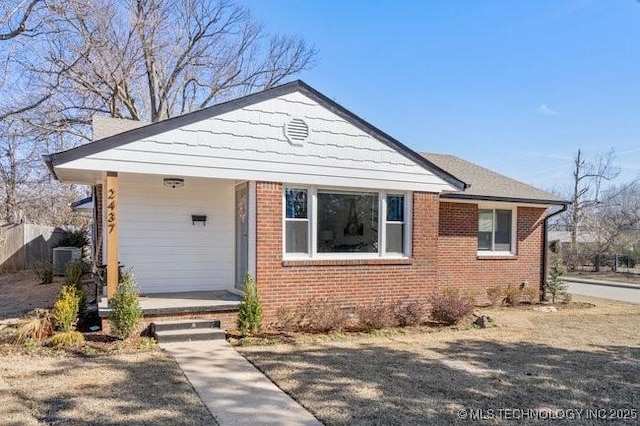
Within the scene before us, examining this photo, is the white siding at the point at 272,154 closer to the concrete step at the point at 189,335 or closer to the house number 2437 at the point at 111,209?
the house number 2437 at the point at 111,209

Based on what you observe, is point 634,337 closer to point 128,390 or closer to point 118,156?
point 128,390

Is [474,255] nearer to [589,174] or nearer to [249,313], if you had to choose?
[249,313]

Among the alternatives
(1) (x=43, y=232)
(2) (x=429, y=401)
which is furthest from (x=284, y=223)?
(1) (x=43, y=232)

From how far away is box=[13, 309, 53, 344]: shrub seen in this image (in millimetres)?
6797

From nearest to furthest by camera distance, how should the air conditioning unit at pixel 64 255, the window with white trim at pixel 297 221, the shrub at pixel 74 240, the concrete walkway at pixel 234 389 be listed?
the concrete walkway at pixel 234 389 < the window with white trim at pixel 297 221 < the air conditioning unit at pixel 64 255 < the shrub at pixel 74 240

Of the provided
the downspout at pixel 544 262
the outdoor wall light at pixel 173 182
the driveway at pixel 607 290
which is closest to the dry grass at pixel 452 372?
the outdoor wall light at pixel 173 182

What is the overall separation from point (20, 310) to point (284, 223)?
624 cm

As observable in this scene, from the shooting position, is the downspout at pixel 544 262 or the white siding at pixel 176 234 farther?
the downspout at pixel 544 262

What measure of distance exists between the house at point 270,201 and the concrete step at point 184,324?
30.4 inches

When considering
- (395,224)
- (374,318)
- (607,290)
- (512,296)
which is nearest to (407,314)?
(374,318)

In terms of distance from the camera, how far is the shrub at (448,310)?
9320mm

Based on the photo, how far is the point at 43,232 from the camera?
801 inches

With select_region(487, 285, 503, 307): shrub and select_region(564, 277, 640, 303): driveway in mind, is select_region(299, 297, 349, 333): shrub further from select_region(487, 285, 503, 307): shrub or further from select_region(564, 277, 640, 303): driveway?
select_region(564, 277, 640, 303): driveway

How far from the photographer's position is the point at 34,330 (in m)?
6.90
